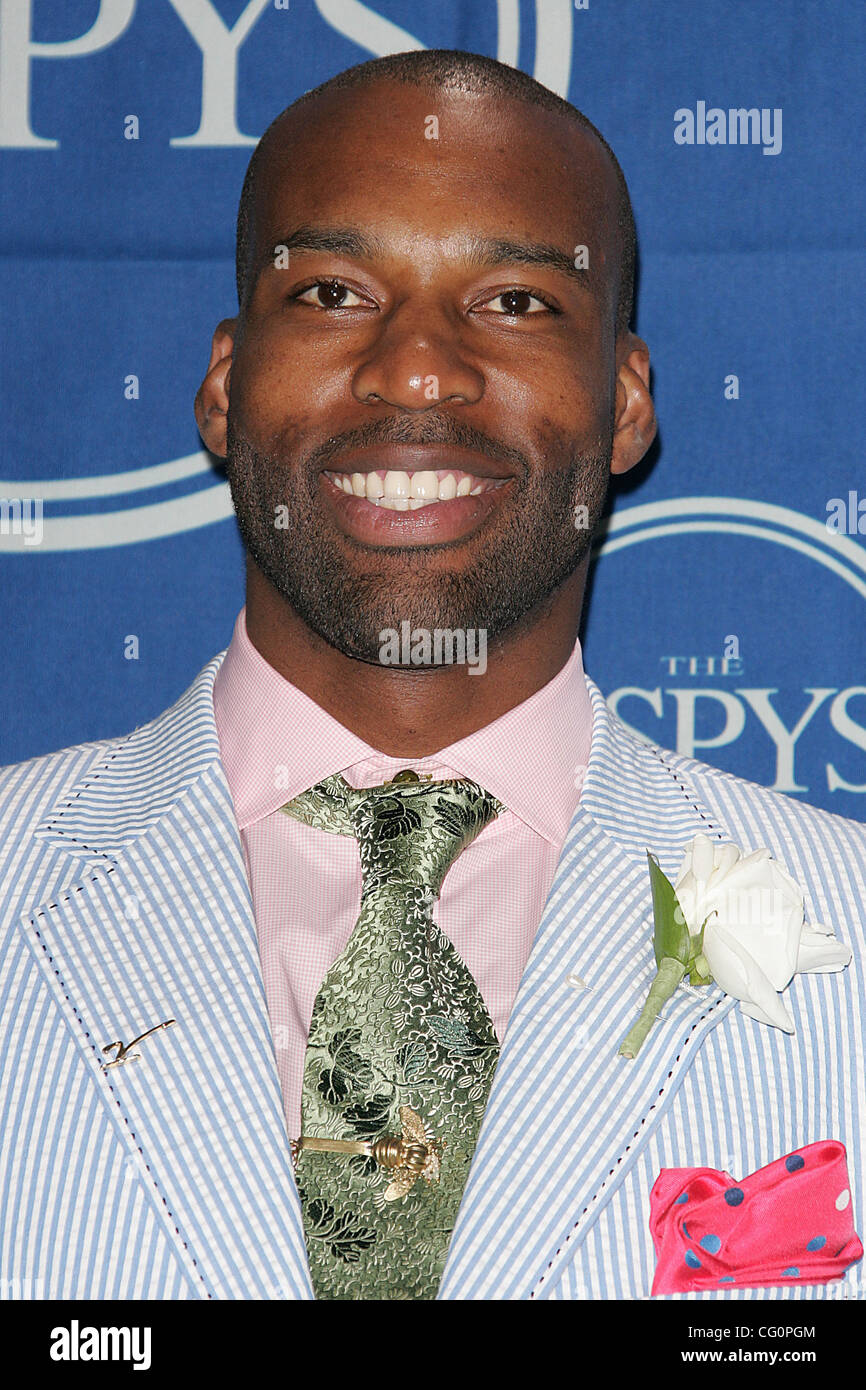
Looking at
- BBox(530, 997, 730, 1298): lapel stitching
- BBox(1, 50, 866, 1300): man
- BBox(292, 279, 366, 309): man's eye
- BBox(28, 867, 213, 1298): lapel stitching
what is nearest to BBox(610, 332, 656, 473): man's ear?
BBox(1, 50, 866, 1300): man

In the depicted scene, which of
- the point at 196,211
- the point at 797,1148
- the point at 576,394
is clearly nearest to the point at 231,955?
the point at 797,1148

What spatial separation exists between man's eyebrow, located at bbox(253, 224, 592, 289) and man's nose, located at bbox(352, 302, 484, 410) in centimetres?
10

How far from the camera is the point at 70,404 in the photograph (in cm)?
281

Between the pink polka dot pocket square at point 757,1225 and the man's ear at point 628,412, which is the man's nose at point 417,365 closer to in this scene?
the man's ear at point 628,412

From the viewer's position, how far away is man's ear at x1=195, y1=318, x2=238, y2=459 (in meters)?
2.45

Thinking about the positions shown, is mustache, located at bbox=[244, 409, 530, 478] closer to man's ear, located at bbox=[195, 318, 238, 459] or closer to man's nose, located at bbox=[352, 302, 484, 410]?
man's nose, located at bbox=[352, 302, 484, 410]

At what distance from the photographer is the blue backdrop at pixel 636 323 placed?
279cm

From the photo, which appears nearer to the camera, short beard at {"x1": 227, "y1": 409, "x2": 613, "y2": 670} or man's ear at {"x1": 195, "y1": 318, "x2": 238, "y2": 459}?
short beard at {"x1": 227, "y1": 409, "x2": 613, "y2": 670}

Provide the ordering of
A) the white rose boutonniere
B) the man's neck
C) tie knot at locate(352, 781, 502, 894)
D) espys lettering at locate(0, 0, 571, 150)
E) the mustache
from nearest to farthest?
1. the white rose boutonniere
2. tie knot at locate(352, 781, 502, 894)
3. the mustache
4. the man's neck
5. espys lettering at locate(0, 0, 571, 150)

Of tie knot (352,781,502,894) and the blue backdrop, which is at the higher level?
the blue backdrop

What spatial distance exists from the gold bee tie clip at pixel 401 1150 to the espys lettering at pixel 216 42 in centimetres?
188

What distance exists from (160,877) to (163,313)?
1260 mm

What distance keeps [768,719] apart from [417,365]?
116 cm

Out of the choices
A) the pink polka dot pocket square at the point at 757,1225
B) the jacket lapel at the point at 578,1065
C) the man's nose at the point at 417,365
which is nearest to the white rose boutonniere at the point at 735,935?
the jacket lapel at the point at 578,1065
